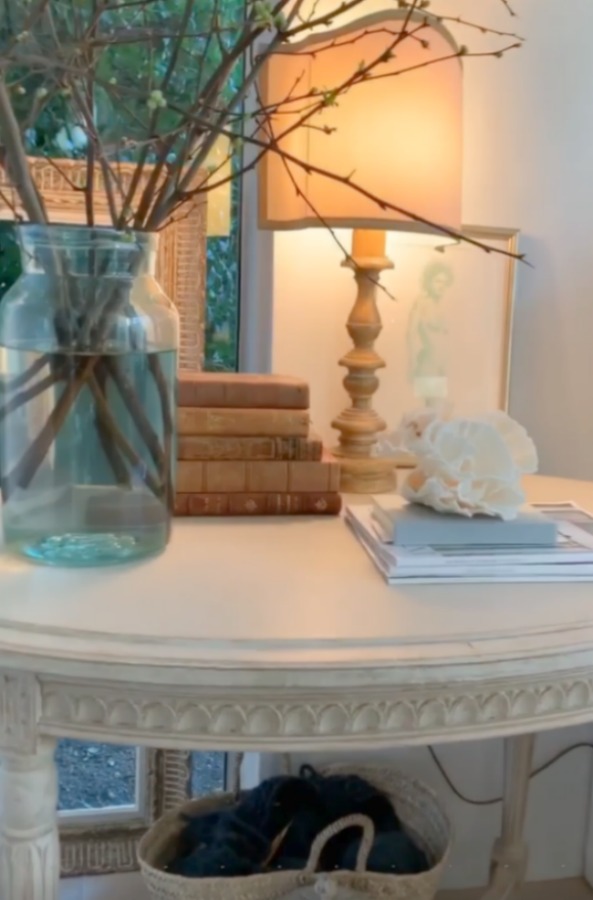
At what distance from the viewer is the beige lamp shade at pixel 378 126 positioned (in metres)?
1.04

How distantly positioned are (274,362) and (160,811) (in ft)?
2.16

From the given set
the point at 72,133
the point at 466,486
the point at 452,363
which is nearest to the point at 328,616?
the point at 466,486

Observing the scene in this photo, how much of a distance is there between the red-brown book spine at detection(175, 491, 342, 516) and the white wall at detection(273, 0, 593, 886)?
32cm

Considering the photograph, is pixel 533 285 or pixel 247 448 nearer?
pixel 247 448

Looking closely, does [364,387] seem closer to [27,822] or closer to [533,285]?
[533,285]

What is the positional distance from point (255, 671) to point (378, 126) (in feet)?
2.11

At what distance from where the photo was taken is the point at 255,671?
65cm

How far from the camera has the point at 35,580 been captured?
77cm

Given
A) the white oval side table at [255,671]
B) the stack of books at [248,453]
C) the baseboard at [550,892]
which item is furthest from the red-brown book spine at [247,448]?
the baseboard at [550,892]

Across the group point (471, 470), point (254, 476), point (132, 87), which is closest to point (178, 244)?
point (132, 87)

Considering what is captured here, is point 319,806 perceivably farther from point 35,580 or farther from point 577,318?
point 577,318

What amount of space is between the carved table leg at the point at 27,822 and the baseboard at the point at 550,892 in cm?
86

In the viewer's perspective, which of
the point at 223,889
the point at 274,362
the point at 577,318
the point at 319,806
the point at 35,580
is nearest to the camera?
the point at 35,580

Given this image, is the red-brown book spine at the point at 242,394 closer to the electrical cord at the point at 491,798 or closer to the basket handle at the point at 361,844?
the basket handle at the point at 361,844
